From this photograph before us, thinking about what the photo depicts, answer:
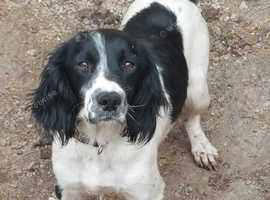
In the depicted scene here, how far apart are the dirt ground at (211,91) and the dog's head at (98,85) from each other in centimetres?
135

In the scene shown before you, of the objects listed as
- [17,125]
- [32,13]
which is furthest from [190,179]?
[32,13]

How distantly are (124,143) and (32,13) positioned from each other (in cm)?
294

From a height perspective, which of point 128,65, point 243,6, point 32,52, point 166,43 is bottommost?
point 32,52

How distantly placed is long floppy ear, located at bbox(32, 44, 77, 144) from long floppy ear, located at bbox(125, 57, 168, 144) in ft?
1.25

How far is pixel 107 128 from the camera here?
3.35m

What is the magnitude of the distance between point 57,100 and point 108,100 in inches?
20.9

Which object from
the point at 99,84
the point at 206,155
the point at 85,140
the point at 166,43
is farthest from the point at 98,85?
the point at 206,155

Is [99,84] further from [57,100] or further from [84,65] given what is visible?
[57,100]

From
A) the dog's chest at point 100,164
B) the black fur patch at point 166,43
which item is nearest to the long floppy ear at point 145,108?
the dog's chest at point 100,164

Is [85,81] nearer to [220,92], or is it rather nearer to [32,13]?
[220,92]

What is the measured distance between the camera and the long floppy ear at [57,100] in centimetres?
326

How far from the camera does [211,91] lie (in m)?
5.44

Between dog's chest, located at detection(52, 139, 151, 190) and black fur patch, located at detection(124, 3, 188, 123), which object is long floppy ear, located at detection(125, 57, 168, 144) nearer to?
dog's chest, located at detection(52, 139, 151, 190)

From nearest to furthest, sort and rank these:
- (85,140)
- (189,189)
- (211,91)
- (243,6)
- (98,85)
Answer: (98,85) < (85,140) < (189,189) < (211,91) < (243,6)
